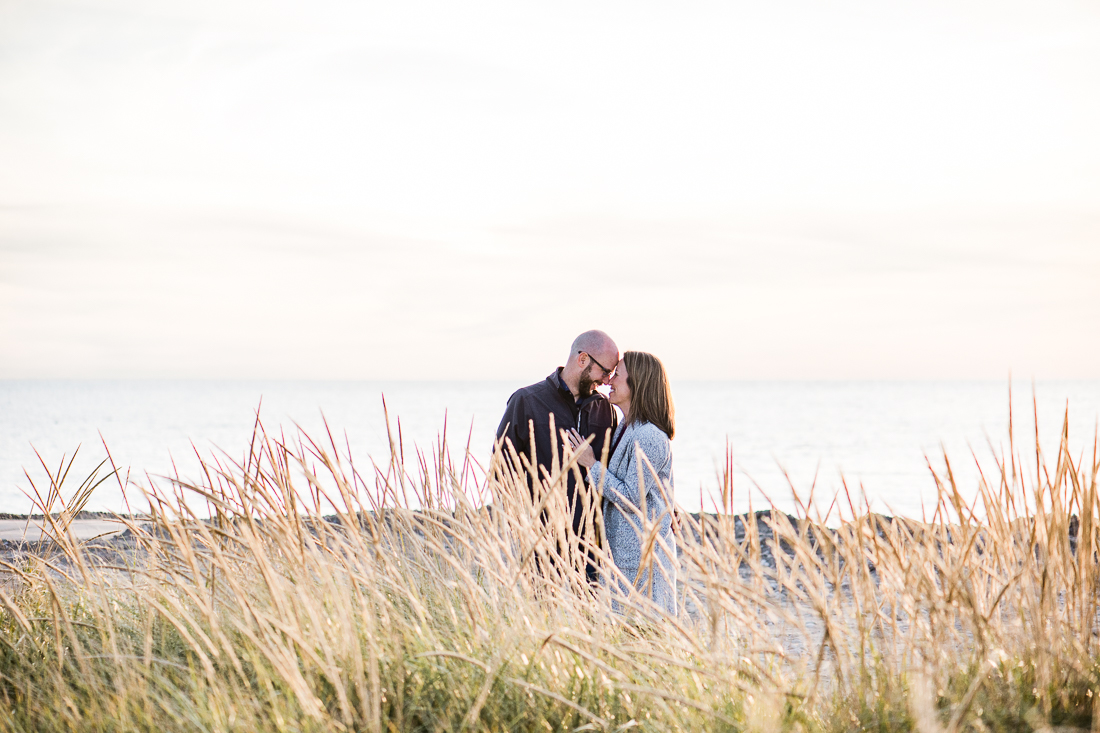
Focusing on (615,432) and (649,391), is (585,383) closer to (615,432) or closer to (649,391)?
(615,432)

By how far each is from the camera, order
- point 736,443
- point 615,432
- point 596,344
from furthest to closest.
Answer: point 736,443
point 596,344
point 615,432

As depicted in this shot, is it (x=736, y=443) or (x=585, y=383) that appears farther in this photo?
(x=736, y=443)

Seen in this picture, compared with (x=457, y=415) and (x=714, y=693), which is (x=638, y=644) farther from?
(x=457, y=415)

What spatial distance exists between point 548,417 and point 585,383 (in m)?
0.29

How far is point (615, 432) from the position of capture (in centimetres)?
421

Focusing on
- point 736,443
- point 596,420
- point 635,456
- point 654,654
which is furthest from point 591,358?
point 736,443

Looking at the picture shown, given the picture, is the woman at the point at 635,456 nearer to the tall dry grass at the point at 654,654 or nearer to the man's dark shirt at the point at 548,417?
the man's dark shirt at the point at 548,417

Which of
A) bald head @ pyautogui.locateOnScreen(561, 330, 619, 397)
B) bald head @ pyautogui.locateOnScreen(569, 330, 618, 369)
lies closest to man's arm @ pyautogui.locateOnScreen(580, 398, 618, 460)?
bald head @ pyautogui.locateOnScreen(561, 330, 619, 397)

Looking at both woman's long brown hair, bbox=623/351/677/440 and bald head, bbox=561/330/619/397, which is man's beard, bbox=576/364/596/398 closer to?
bald head, bbox=561/330/619/397

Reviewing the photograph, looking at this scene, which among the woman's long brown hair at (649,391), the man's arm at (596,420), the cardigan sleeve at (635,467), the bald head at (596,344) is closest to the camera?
the cardigan sleeve at (635,467)

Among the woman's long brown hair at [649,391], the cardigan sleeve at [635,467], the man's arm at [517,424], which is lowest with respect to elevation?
the cardigan sleeve at [635,467]

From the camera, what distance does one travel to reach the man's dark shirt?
439 cm

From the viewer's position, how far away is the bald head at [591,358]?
4.35 m

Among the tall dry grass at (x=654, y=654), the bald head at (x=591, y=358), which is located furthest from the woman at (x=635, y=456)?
the tall dry grass at (x=654, y=654)
